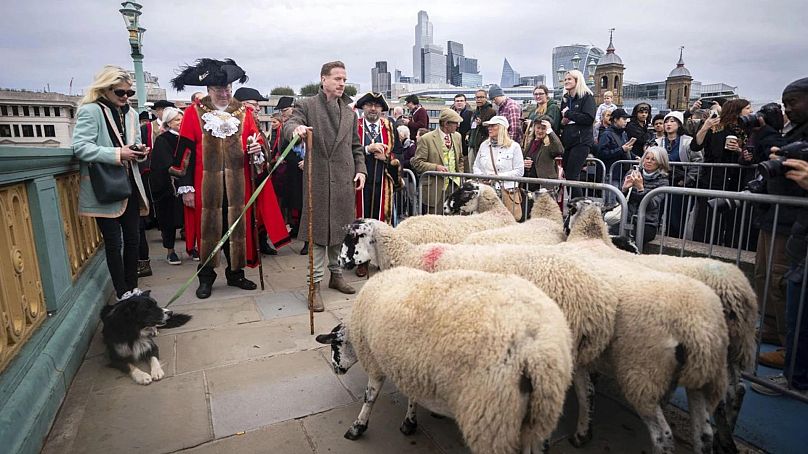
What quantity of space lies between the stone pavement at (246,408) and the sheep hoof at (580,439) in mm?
36

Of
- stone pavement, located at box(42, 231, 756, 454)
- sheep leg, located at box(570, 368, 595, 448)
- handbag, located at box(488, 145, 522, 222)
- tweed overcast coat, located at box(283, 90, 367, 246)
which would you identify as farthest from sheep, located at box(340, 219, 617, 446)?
handbag, located at box(488, 145, 522, 222)

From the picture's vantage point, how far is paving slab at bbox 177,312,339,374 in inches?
140

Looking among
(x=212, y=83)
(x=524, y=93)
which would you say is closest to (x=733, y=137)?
(x=212, y=83)

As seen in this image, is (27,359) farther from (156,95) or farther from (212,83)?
(156,95)

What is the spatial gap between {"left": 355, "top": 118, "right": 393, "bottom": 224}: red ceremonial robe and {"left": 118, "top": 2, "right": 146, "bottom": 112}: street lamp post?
8.78 metres

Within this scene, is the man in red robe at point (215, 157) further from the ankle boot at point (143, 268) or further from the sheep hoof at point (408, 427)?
the sheep hoof at point (408, 427)

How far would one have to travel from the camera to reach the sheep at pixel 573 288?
2.39 meters

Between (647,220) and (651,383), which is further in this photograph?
(647,220)

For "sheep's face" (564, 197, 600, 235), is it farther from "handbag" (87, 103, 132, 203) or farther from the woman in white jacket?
"handbag" (87, 103, 132, 203)

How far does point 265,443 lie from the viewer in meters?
2.54

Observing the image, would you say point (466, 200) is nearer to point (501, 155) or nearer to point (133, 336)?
point (501, 155)

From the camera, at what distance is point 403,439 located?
2621 mm

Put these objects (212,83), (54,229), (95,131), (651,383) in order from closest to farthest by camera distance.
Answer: (651,383) < (54,229) < (95,131) < (212,83)

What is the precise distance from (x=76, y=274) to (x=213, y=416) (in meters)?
2.47
